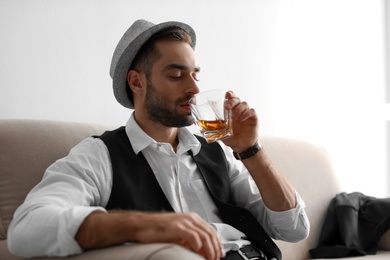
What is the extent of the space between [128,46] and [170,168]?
407 mm

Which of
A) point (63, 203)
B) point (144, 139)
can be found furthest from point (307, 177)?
point (63, 203)

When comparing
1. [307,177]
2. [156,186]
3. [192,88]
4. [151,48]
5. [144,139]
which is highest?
[151,48]

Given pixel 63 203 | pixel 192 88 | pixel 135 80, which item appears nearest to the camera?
pixel 63 203

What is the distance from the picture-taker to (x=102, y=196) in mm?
1807

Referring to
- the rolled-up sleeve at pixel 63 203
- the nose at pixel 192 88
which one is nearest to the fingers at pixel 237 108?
the nose at pixel 192 88

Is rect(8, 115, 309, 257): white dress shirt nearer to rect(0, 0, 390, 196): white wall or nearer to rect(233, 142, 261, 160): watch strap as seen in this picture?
rect(233, 142, 261, 160): watch strap

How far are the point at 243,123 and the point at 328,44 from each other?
2.01 m

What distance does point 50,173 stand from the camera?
5.65 ft

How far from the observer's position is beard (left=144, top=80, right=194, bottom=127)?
2.05 meters

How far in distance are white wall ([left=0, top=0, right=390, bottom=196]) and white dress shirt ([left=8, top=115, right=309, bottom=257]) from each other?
1.68ft

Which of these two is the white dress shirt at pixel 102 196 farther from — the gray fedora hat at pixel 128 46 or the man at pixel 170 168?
the gray fedora hat at pixel 128 46

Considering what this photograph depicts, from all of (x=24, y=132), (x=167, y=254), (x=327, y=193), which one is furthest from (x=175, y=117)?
(x=327, y=193)

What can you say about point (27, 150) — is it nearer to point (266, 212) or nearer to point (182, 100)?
point (182, 100)

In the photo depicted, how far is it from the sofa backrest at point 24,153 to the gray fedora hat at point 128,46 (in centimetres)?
24
